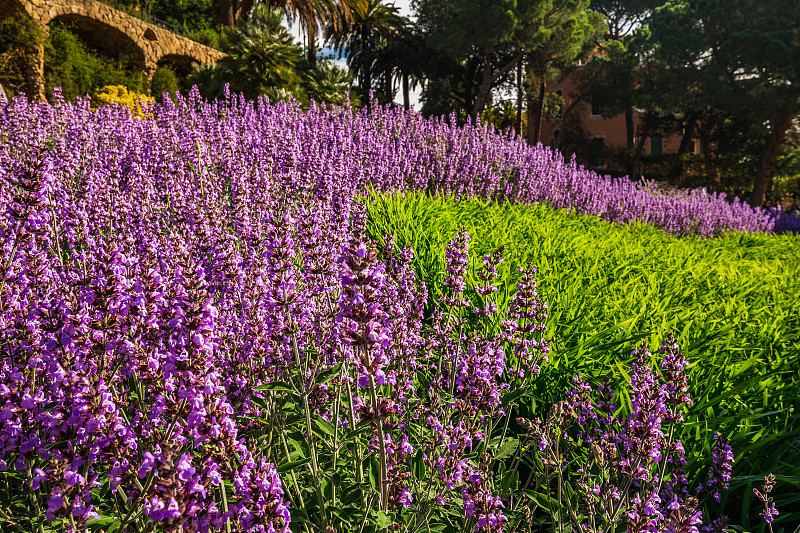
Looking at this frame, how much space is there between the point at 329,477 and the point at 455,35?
95.9 feet

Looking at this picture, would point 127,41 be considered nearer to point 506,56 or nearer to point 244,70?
point 244,70

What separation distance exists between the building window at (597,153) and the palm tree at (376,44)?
14.9 m

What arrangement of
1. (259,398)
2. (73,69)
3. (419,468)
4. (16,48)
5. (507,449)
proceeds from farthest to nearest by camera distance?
(73,69) < (16,48) < (419,468) < (507,449) < (259,398)

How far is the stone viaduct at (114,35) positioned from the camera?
1753cm

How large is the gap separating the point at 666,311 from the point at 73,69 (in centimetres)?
2184

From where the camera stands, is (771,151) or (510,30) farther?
(510,30)

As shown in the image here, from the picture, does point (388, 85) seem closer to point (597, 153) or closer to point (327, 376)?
point (597, 153)

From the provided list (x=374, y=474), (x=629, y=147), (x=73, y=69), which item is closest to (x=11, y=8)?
(x=73, y=69)

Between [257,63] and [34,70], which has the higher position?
[257,63]

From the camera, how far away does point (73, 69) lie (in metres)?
18.7

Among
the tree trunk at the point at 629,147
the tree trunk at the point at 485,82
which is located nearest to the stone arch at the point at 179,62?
the tree trunk at the point at 485,82

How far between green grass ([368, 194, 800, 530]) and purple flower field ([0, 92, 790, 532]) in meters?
0.45

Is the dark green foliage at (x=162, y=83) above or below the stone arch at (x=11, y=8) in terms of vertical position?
below

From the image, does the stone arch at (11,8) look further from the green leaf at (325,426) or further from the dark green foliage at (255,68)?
the green leaf at (325,426)
